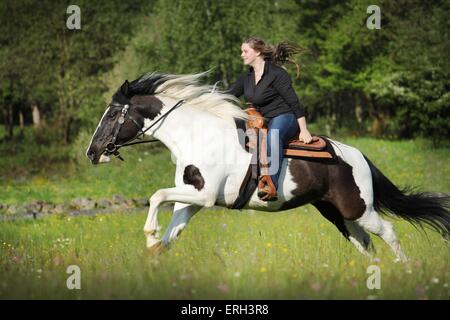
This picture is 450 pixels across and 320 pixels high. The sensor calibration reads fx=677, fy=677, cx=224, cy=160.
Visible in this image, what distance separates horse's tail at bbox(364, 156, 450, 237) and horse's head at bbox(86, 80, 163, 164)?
316 centimetres

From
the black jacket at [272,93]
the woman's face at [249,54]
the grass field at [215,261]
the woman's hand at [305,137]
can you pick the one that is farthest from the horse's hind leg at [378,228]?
the woman's face at [249,54]

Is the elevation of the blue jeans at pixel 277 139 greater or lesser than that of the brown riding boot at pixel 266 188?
greater

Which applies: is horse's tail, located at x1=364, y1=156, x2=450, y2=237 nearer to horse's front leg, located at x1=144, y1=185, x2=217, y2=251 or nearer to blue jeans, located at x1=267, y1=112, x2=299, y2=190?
blue jeans, located at x1=267, y1=112, x2=299, y2=190

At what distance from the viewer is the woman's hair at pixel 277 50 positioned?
27.0ft

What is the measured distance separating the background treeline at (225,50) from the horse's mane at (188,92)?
69.6 feet

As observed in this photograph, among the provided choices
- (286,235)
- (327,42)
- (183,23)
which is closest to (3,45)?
(183,23)

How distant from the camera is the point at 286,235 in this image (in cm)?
1124

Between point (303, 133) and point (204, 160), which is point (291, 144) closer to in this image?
point (303, 133)

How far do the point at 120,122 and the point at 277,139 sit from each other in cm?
190

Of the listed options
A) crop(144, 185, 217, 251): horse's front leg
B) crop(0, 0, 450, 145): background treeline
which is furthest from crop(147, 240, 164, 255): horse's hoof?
crop(0, 0, 450, 145): background treeline

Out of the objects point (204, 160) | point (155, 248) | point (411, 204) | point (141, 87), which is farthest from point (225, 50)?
point (155, 248)

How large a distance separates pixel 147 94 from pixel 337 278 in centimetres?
333

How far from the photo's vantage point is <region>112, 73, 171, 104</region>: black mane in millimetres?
8258

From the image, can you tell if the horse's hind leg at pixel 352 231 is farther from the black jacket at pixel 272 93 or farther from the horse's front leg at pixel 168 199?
the horse's front leg at pixel 168 199
